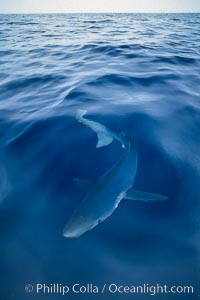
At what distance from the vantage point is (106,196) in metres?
4.05

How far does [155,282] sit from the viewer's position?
3.51m

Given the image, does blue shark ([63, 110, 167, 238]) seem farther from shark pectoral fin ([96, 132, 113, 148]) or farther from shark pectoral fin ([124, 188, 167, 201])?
shark pectoral fin ([96, 132, 113, 148])

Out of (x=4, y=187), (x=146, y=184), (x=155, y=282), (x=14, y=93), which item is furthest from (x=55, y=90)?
(x=155, y=282)

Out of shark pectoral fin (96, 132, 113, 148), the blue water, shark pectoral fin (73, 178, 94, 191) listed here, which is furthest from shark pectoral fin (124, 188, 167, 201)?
shark pectoral fin (96, 132, 113, 148)

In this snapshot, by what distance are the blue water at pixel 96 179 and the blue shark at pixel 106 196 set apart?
1.02ft

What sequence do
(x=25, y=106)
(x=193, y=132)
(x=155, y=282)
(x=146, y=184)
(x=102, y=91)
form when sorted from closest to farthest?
(x=155, y=282)
(x=146, y=184)
(x=193, y=132)
(x=25, y=106)
(x=102, y=91)

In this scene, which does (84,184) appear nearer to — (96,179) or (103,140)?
(96,179)

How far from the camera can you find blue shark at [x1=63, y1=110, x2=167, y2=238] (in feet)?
12.2

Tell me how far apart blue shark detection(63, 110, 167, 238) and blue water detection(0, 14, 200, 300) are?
0.31 meters

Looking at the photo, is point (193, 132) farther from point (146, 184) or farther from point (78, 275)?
point (78, 275)

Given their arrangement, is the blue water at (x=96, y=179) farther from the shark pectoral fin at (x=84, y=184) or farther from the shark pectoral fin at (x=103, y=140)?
the shark pectoral fin at (x=84, y=184)

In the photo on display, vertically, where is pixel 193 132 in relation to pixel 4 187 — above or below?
above

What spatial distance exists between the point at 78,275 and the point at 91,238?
0.61 m

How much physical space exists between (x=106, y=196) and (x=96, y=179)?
0.98 metres
